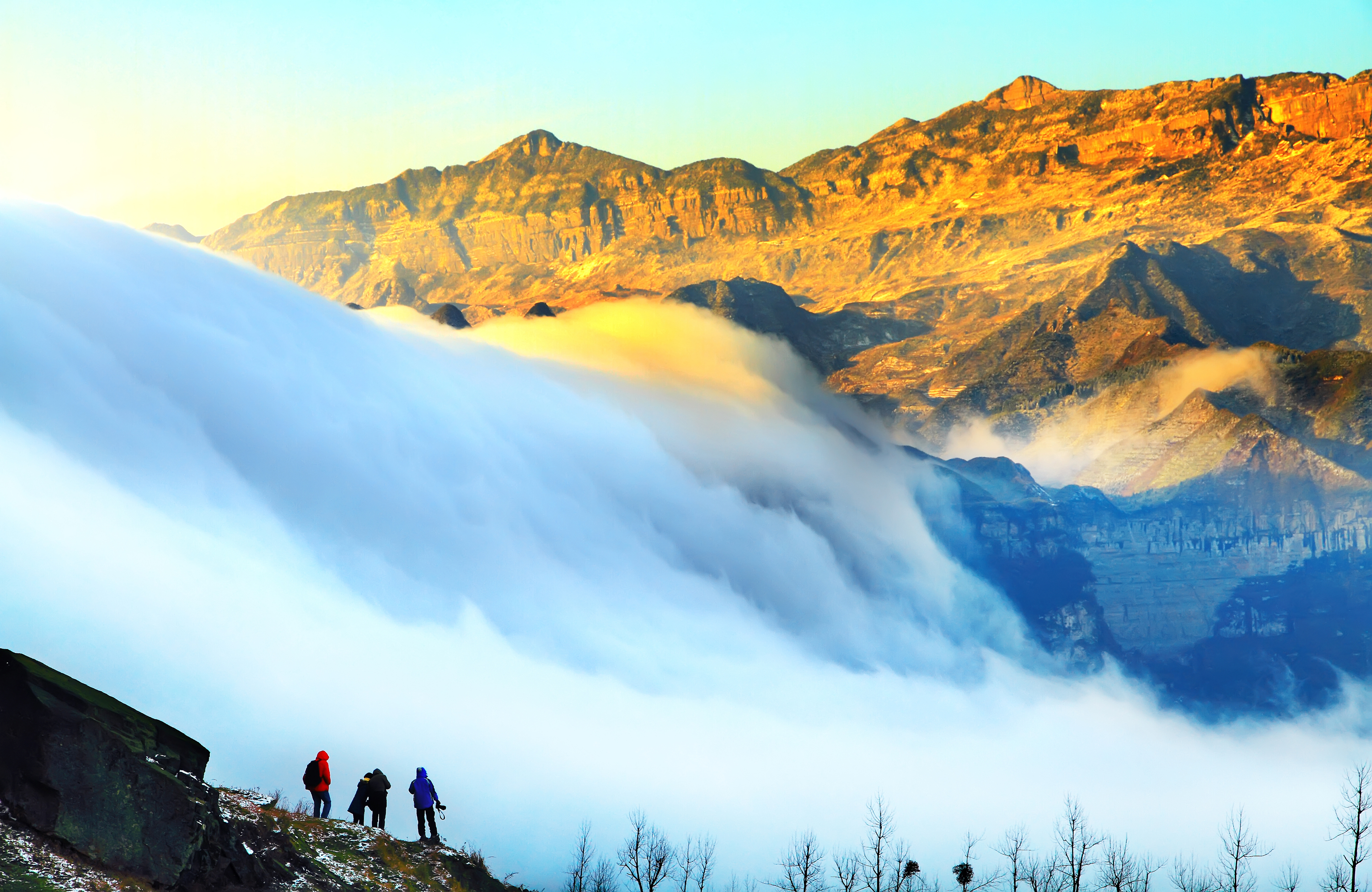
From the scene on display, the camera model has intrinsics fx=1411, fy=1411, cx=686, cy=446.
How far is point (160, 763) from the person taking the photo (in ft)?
180

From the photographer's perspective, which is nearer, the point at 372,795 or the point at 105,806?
the point at 105,806

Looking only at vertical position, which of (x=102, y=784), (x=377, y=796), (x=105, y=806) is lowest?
(x=105, y=806)

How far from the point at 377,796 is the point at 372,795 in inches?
10.7

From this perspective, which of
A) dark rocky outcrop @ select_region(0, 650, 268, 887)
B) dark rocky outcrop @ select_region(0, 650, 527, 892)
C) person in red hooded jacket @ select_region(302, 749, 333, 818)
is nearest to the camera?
dark rocky outcrop @ select_region(0, 650, 527, 892)

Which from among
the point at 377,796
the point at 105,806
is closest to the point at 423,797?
the point at 377,796

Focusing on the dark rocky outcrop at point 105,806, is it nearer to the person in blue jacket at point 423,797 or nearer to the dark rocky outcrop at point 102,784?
the dark rocky outcrop at point 102,784

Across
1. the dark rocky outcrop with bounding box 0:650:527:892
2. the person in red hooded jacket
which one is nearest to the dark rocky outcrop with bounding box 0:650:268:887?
the dark rocky outcrop with bounding box 0:650:527:892

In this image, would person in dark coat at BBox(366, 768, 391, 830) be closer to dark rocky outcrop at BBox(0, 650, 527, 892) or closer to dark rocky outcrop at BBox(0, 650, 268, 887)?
dark rocky outcrop at BBox(0, 650, 527, 892)

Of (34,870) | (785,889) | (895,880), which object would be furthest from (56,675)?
(895,880)

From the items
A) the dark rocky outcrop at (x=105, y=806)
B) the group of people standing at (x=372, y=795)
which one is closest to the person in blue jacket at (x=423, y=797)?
the group of people standing at (x=372, y=795)

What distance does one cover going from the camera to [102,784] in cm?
5238

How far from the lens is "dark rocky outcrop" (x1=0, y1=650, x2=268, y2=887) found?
167 ft

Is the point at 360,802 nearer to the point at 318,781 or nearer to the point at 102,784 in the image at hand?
the point at 318,781

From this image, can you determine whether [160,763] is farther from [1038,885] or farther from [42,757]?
[1038,885]
